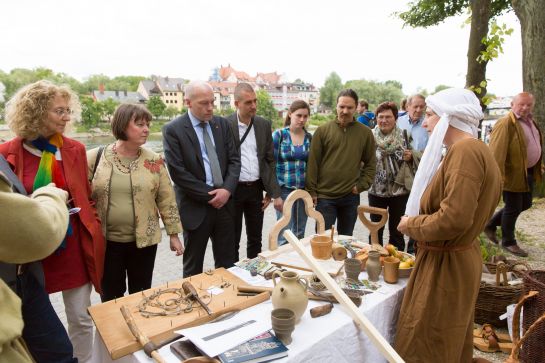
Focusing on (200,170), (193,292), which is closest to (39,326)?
(193,292)

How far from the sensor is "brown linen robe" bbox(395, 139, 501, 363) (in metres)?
1.58

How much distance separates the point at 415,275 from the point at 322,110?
5775 centimetres

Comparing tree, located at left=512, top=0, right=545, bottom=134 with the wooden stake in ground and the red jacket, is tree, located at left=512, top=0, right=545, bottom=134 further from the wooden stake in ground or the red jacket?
the wooden stake in ground

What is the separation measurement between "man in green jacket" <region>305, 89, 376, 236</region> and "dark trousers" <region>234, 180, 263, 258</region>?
483mm

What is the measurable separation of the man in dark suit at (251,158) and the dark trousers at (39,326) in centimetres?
179

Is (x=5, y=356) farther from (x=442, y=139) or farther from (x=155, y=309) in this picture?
(x=442, y=139)

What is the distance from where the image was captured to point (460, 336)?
1.73 metres

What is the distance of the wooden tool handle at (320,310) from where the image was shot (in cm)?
158

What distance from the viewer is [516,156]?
3.98 m

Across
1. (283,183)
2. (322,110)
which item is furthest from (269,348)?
(322,110)

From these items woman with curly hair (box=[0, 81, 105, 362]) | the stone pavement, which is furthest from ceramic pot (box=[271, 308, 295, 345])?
the stone pavement

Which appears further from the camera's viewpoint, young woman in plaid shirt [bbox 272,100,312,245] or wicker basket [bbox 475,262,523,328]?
young woman in plaid shirt [bbox 272,100,312,245]

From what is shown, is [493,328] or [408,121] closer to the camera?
[493,328]

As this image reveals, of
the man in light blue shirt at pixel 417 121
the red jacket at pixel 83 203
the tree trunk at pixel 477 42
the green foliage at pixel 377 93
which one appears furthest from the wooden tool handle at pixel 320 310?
the green foliage at pixel 377 93
